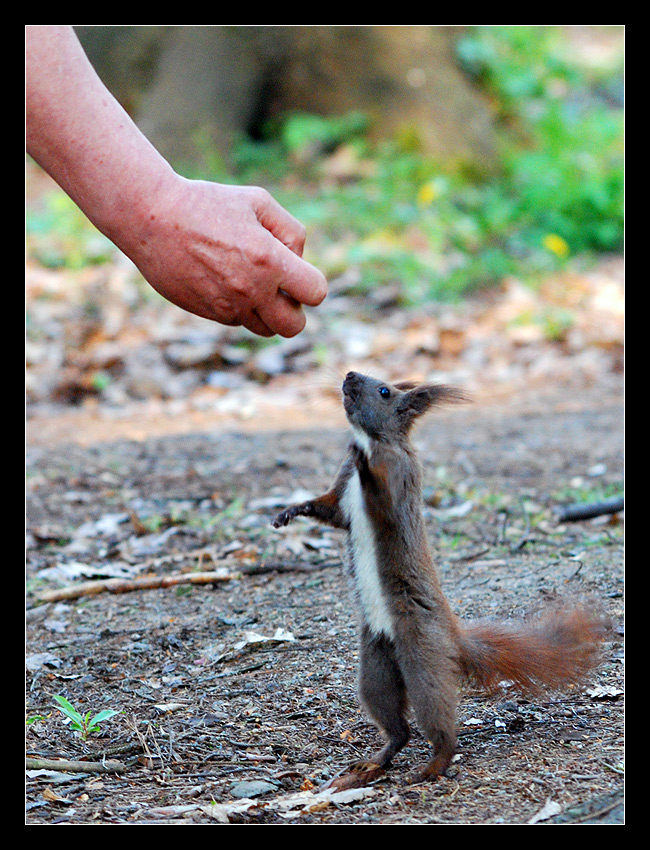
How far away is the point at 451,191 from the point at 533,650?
756cm

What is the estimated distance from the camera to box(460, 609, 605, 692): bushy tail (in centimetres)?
282

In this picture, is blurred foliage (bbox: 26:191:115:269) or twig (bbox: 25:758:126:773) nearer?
twig (bbox: 25:758:126:773)

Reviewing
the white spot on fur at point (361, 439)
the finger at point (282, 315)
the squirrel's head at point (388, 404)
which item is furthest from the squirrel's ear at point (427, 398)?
the finger at point (282, 315)

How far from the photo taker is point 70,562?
4293 millimetres

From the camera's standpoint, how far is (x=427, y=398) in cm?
306

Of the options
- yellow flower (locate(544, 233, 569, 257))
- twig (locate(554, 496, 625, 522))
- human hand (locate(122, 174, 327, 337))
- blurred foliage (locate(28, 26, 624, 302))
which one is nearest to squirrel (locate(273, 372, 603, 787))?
human hand (locate(122, 174, 327, 337))

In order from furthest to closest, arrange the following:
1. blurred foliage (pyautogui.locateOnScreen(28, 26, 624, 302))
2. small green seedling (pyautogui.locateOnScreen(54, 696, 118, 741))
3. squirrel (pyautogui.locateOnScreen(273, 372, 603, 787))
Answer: blurred foliage (pyautogui.locateOnScreen(28, 26, 624, 302)) → small green seedling (pyautogui.locateOnScreen(54, 696, 118, 741)) → squirrel (pyautogui.locateOnScreen(273, 372, 603, 787))

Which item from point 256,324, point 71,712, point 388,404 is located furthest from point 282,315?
point 71,712

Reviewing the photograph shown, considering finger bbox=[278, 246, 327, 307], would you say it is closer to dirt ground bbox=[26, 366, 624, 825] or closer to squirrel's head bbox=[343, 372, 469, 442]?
squirrel's head bbox=[343, 372, 469, 442]

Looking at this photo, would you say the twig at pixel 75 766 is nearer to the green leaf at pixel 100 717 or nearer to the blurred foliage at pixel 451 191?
the green leaf at pixel 100 717

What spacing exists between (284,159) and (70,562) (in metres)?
7.59

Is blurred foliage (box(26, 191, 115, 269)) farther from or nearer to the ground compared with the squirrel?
farther from the ground

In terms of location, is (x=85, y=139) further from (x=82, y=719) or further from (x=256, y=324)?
(x=82, y=719)
